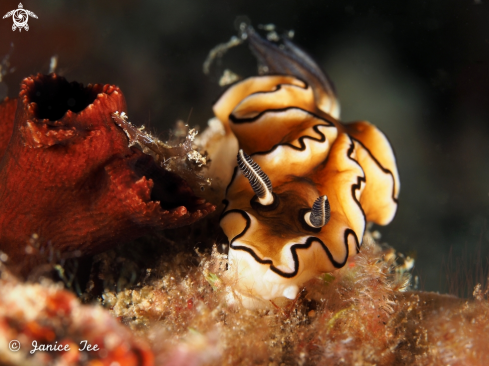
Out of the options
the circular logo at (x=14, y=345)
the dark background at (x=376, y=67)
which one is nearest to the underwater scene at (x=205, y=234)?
the circular logo at (x=14, y=345)

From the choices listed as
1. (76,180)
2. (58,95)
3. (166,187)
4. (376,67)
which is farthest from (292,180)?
(376,67)

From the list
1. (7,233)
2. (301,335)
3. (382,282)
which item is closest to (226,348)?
(301,335)

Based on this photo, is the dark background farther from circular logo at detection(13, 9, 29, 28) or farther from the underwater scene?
the underwater scene

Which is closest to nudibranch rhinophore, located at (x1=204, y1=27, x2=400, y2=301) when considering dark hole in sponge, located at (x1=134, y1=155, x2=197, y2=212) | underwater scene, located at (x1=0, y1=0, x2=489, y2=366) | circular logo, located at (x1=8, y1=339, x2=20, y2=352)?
underwater scene, located at (x1=0, y1=0, x2=489, y2=366)

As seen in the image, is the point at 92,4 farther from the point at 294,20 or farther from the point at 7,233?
the point at 7,233

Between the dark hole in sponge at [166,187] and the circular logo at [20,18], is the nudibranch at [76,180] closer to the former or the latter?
the dark hole in sponge at [166,187]

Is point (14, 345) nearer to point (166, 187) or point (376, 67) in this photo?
point (166, 187)
